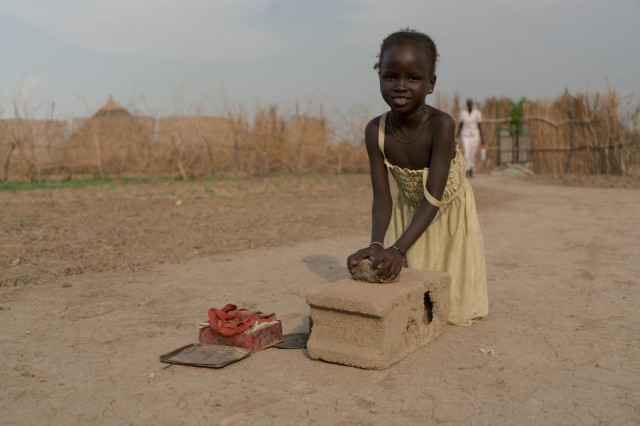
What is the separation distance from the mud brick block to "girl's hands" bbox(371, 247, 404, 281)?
2.2 inches

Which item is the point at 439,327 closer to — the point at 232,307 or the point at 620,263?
the point at 232,307

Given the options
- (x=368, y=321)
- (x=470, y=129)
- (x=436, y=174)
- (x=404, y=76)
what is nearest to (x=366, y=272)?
(x=368, y=321)

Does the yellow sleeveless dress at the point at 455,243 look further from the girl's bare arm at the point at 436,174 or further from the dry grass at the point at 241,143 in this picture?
the dry grass at the point at 241,143

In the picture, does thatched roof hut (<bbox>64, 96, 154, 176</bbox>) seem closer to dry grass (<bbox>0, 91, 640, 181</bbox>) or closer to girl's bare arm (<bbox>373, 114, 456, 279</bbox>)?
dry grass (<bbox>0, 91, 640, 181</bbox>)

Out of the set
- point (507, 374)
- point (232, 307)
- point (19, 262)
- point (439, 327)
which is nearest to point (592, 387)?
point (507, 374)

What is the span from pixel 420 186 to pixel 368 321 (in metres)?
1.00

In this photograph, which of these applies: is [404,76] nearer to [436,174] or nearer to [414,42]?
[414,42]

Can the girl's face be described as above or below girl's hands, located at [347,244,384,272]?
above

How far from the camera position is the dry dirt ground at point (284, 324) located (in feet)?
8.21

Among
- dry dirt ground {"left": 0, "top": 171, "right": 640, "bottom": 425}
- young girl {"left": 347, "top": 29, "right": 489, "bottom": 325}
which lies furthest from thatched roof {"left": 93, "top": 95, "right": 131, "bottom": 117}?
young girl {"left": 347, "top": 29, "right": 489, "bottom": 325}

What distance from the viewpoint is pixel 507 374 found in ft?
9.21

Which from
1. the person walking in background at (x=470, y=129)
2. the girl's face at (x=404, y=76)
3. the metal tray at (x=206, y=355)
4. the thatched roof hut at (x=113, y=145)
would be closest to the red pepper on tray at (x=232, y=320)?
the metal tray at (x=206, y=355)

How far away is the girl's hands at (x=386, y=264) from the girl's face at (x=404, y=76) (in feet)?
2.48

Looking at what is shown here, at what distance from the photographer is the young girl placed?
317 cm
